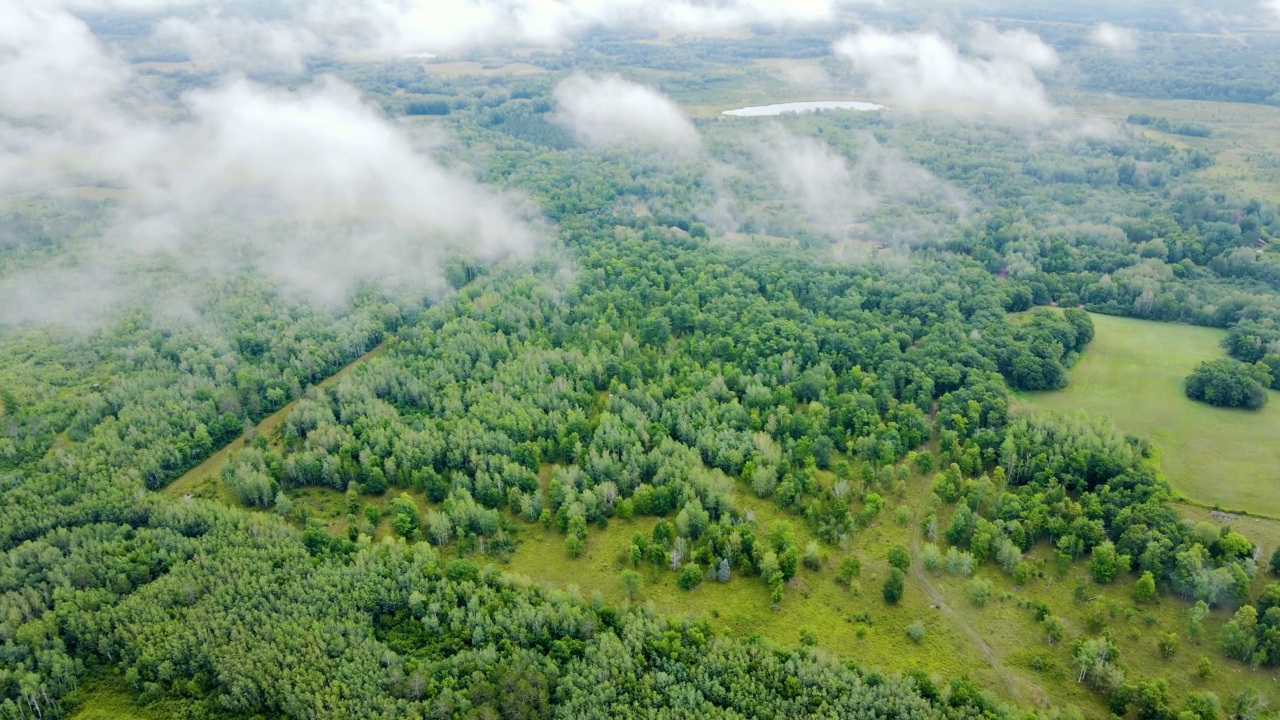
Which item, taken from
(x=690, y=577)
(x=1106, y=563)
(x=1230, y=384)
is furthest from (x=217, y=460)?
(x=1230, y=384)

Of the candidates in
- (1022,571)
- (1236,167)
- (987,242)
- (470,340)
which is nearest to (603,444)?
(470,340)

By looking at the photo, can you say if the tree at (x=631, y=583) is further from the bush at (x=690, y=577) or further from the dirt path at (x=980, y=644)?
the dirt path at (x=980, y=644)

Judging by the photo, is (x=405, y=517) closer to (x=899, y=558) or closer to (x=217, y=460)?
(x=217, y=460)

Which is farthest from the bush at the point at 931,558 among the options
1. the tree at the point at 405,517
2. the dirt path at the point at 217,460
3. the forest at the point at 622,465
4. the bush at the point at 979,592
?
the dirt path at the point at 217,460

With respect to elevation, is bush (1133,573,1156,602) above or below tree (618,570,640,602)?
above

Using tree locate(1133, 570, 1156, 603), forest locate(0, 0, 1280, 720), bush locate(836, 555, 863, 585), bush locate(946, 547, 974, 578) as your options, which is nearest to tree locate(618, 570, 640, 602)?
forest locate(0, 0, 1280, 720)

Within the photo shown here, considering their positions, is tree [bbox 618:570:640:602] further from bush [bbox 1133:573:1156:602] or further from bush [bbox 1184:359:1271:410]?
bush [bbox 1184:359:1271:410]
